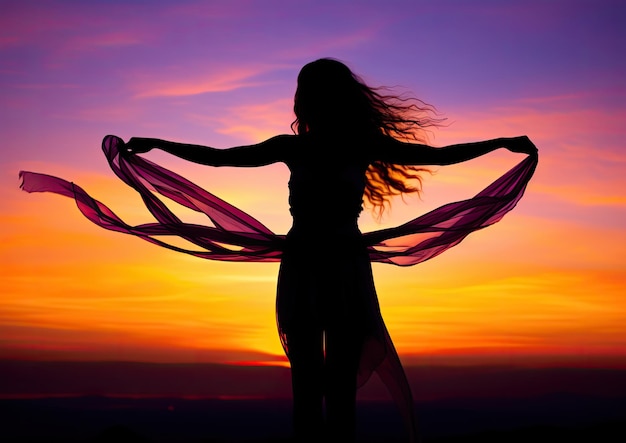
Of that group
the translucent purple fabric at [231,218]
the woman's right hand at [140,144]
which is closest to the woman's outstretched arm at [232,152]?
the woman's right hand at [140,144]

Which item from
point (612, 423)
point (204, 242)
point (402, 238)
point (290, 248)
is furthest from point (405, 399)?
point (612, 423)

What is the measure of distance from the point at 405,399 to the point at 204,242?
77.8 inches

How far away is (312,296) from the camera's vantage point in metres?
4.97

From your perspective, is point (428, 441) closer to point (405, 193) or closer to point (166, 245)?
point (405, 193)

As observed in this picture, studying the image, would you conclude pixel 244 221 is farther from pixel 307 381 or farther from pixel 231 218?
pixel 307 381

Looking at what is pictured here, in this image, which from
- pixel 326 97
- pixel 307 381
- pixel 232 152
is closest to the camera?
pixel 307 381

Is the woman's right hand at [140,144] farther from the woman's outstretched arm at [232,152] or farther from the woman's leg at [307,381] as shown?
the woman's leg at [307,381]

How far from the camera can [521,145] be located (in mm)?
5859

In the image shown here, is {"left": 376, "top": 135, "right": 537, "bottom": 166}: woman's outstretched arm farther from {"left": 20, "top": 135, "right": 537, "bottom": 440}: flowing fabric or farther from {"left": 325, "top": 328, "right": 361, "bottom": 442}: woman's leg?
{"left": 325, "top": 328, "right": 361, "bottom": 442}: woman's leg

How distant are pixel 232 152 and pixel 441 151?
151cm

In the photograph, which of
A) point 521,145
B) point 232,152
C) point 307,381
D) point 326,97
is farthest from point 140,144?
point 521,145

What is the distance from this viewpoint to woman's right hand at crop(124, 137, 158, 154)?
5.77 metres

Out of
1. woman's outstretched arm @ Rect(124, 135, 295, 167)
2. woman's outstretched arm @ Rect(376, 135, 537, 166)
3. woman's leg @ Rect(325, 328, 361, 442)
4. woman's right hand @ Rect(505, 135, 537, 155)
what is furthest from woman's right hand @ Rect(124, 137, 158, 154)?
woman's right hand @ Rect(505, 135, 537, 155)

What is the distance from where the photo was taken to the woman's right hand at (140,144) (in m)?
5.77
